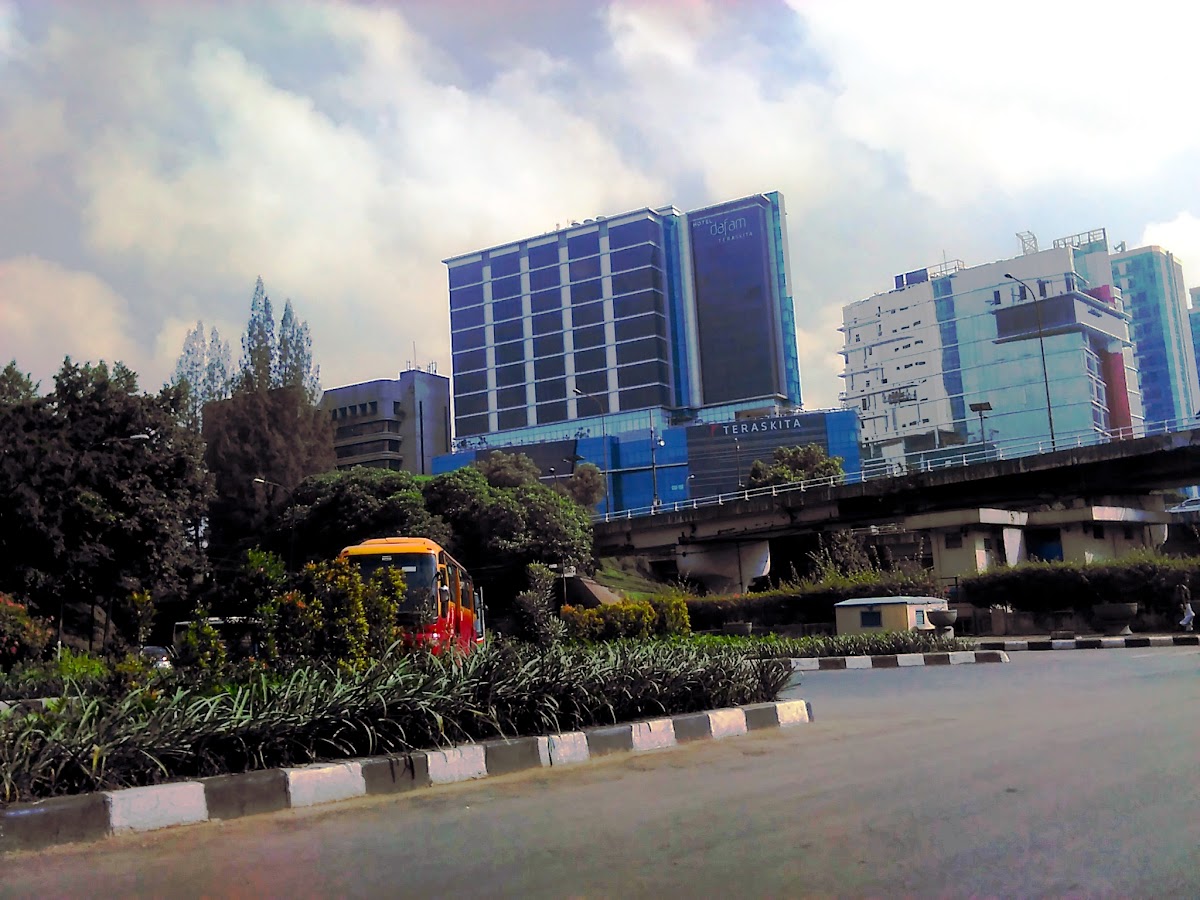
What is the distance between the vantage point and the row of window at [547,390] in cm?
13275

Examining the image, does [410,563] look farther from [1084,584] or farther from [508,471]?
[508,471]

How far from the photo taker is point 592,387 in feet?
453

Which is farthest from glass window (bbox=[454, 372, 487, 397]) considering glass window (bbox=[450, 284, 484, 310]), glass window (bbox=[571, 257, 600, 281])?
glass window (bbox=[571, 257, 600, 281])

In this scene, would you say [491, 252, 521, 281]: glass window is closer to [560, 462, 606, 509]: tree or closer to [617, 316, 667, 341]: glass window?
[617, 316, 667, 341]: glass window

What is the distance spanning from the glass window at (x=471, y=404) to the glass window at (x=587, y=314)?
57.1ft

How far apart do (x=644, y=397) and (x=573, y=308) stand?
18.3m

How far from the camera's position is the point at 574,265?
14312 cm

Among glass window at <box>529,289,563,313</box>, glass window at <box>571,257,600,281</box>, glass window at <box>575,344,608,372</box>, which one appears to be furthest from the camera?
glass window at <box>529,289,563,313</box>

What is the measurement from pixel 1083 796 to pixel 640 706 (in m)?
3.96

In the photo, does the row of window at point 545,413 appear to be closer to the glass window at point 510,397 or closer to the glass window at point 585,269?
the glass window at point 510,397

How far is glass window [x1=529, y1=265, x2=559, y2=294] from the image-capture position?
477ft

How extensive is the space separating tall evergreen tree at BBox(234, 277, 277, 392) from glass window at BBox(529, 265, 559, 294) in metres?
72.0

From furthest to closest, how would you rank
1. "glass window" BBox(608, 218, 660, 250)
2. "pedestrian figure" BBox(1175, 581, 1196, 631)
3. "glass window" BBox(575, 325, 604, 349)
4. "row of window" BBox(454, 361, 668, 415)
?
"glass window" BBox(575, 325, 604, 349)
"glass window" BBox(608, 218, 660, 250)
"row of window" BBox(454, 361, 668, 415)
"pedestrian figure" BBox(1175, 581, 1196, 631)

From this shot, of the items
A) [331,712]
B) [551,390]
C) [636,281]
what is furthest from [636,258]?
[331,712]
